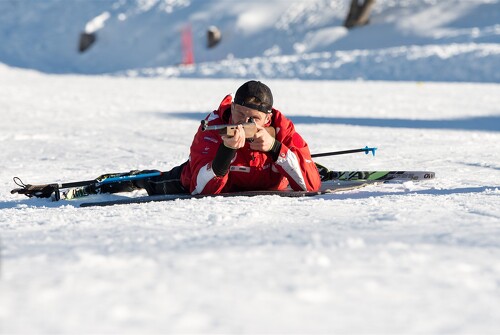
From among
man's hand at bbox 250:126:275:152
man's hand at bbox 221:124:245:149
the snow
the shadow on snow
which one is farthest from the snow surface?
man's hand at bbox 221:124:245:149

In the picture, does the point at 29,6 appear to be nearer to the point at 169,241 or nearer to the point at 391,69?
the point at 391,69

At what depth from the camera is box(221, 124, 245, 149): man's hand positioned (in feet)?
16.5

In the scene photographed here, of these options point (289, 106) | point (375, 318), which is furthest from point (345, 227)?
point (289, 106)

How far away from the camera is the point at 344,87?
733 inches

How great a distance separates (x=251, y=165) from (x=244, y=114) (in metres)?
0.50

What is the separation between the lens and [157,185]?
636cm

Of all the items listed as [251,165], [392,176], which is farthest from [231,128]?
[392,176]

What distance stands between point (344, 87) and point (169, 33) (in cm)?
1540

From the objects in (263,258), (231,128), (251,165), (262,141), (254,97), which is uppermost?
(254,97)

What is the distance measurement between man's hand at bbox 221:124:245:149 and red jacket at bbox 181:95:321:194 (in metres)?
0.52

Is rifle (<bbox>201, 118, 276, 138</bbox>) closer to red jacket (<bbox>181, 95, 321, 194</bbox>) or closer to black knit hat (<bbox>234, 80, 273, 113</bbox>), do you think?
black knit hat (<bbox>234, 80, 273, 113</bbox>)

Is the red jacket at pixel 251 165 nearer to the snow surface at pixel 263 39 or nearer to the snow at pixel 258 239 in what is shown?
the snow at pixel 258 239

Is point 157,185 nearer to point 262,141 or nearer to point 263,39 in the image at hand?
point 262,141

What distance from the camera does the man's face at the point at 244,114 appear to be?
545cm
